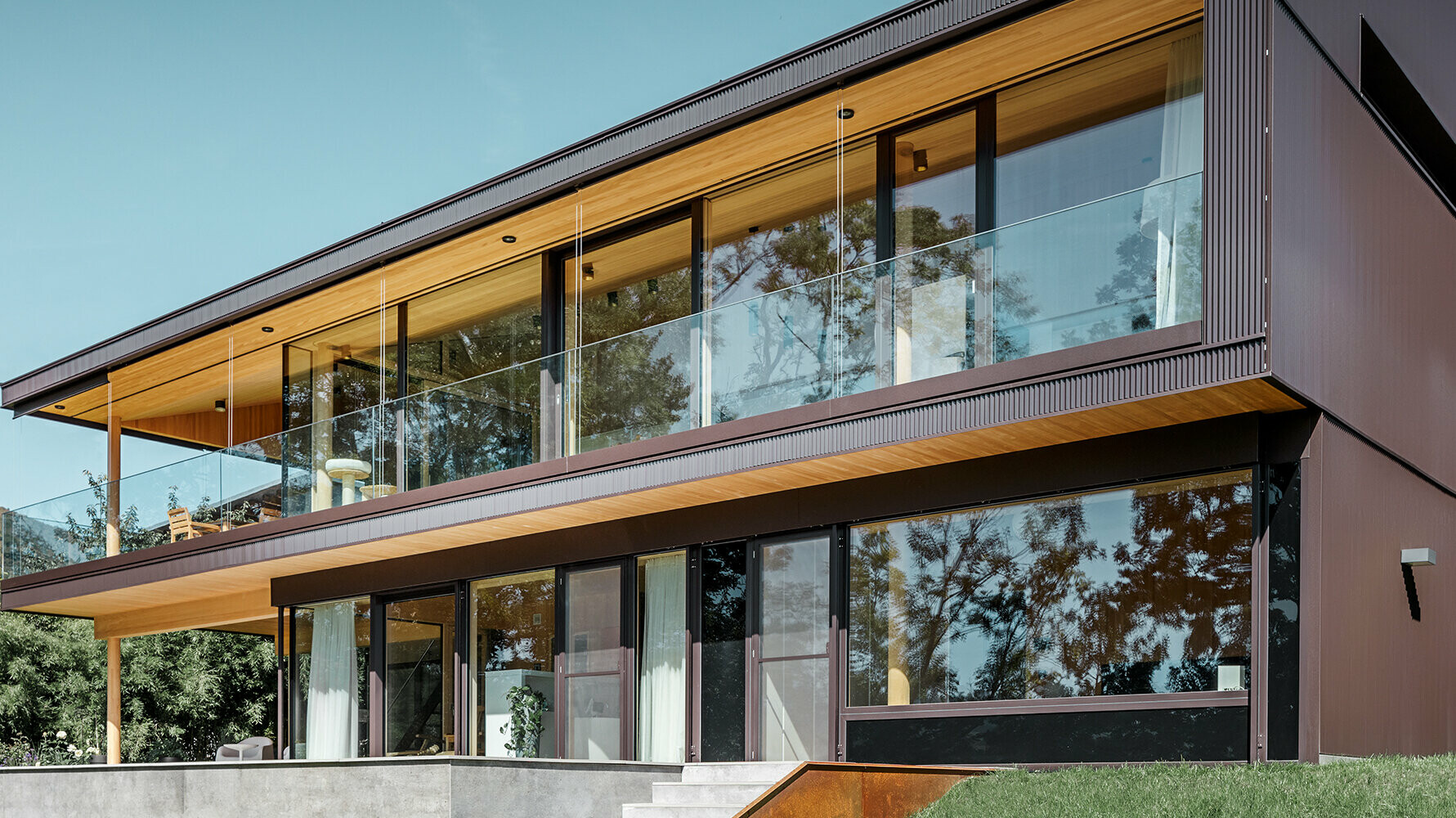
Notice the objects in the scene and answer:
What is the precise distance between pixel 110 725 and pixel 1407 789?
18.8 meters

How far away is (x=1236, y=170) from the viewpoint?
8938 millimetres

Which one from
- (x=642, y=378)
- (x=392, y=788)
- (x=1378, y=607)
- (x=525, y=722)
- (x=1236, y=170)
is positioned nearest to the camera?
(x=1236, y=170)

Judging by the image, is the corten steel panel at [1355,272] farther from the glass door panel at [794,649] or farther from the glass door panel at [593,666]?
the glass door panel at [593,666]

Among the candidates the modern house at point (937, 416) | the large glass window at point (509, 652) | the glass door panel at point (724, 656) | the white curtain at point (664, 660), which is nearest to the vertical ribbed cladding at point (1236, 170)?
the modern house at point (937, 416)

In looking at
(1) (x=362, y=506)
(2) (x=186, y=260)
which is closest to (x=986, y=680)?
(1) (x=362, y=506)

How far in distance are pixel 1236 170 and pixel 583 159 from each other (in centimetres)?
643

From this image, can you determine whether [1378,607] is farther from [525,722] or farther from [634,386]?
[525,722]

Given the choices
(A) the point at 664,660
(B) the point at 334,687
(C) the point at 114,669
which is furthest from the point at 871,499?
(C) the point at 114,669

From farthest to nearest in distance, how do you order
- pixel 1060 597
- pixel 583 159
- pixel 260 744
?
1. pixel 260 744
2. pixel 583 159
3. pixel 1060 597

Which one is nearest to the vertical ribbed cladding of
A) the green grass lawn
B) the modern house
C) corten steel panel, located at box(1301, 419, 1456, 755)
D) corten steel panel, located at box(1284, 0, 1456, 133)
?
the modern house

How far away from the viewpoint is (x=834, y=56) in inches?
440

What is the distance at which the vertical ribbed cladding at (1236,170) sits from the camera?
8703 millimetres

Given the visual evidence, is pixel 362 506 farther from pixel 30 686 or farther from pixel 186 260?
pixel 186 260

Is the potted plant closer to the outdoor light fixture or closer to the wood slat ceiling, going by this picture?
the wood slat ceiling
